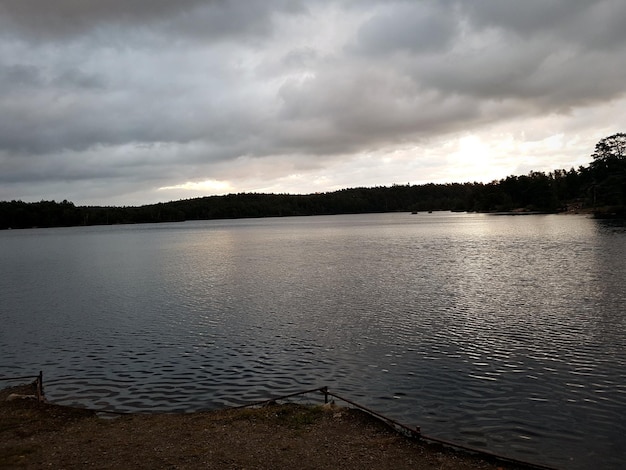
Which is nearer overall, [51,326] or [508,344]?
[508,344]

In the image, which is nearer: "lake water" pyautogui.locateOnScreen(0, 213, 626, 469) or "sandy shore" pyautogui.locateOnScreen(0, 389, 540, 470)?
"sandy shore" pyautogui.locateOnScreen(0, 389, 540, 470)

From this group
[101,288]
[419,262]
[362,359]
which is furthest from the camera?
[419,262]

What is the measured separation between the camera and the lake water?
1633cm

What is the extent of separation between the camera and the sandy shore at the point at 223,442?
40.7 ft

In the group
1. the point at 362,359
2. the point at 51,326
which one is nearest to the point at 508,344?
the point at 362,359

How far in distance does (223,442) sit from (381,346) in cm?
1305

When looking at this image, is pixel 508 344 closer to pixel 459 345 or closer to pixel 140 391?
pixel 459 345

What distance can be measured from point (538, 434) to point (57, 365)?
22.9m

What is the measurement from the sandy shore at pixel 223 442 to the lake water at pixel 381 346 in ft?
6.52

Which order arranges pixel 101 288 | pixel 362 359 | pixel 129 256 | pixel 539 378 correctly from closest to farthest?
pixel 539 378 → pixel 362 359 → pixel 101 288 → pixel 129 256

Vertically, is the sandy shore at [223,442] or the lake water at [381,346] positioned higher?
the sandy shore at [223,442]

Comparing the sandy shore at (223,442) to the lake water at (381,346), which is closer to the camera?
the sandy shore at (223,442)

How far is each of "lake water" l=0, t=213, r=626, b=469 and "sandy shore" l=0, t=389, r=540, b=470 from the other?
6.52 feet

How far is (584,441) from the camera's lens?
46.2 ft
